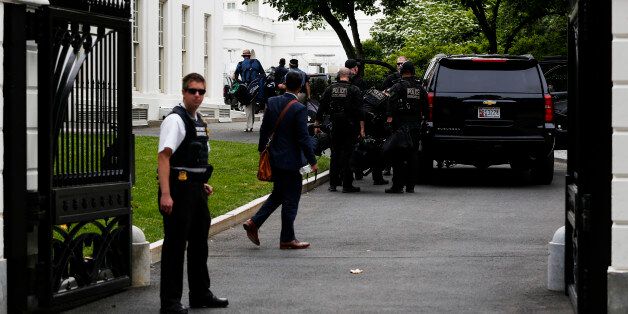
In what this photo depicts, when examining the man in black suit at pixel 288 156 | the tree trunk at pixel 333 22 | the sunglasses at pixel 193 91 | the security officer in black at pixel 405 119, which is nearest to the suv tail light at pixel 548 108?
the security officer in black at pixel 405 119

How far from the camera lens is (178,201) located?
29.4 ft

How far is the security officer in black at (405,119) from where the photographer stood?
18.7 m

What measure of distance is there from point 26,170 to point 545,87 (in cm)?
1213

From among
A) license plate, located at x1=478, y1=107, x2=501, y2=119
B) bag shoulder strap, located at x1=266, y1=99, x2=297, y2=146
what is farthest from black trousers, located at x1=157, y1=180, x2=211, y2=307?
license plate, located at x1=478, y1=107, x2=501, y2=119

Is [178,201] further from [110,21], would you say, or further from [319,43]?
[319,43]

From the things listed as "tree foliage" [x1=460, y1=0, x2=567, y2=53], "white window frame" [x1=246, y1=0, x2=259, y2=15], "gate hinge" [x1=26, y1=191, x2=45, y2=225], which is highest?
"white window frame" [x1=246, y1=0, x2=259, y2=15]

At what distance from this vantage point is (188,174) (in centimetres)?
895

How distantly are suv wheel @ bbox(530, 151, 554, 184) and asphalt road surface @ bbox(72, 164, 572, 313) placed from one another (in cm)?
153

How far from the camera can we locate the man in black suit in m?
12.8

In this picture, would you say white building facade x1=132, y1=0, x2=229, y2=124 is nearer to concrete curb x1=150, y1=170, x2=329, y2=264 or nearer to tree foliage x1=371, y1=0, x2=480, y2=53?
concrete curb x1=150, y1=170, x2=329, y2=264

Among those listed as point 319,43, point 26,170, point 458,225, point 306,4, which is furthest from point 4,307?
point 319,43

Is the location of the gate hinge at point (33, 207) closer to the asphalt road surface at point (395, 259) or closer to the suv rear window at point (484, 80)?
the asphalt road surface at point (395, 259)

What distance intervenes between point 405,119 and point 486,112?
132cm

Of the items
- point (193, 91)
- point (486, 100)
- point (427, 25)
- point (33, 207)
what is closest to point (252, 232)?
point (193, 91)
